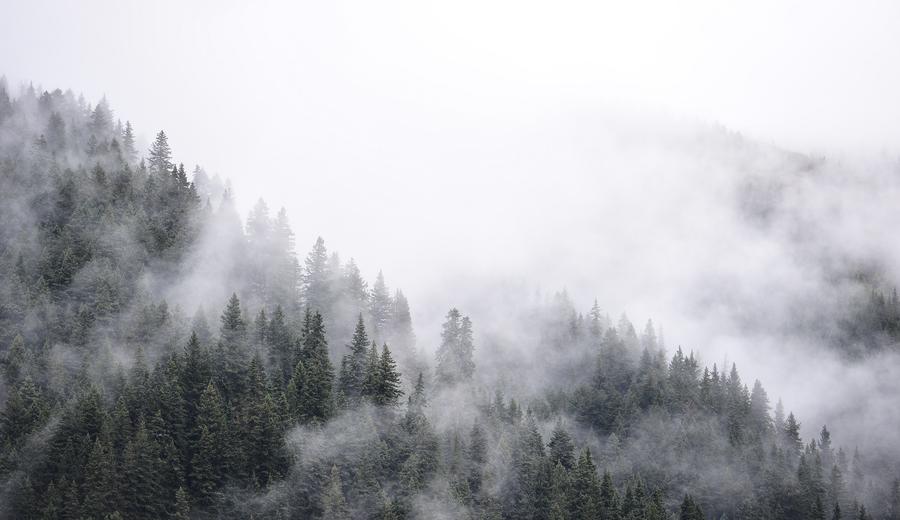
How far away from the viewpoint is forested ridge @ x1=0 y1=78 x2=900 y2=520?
4353 inches

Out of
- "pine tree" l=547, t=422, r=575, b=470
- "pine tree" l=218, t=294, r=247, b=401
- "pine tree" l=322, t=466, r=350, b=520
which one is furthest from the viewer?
"pine tree" l=547, t=422, r=575, b=470

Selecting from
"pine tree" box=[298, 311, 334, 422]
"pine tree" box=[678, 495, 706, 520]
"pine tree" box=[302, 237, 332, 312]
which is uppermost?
"pine tree" box=[302, 237, 332, 312]

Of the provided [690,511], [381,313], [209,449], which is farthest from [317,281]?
[690,511]

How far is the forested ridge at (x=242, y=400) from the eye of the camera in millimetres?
110562

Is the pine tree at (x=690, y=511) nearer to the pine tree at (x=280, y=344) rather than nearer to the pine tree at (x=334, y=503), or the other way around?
the pine tree at (x=334, y=503)

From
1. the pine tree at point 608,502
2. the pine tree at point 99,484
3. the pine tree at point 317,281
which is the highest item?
the pine tree at point 317,281

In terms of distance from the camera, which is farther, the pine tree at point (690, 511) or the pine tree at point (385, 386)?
the pine tree at point (690, 511)

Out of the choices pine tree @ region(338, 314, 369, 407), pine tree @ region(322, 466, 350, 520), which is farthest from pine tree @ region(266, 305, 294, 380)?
pine tree @ region(322, 466, 350, 520)

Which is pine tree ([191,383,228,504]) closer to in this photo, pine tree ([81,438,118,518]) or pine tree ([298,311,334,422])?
pine tree ([81,438,118,518])

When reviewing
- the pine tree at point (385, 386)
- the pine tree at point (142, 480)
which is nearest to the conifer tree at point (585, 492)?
the pine tree at point (385, 386)

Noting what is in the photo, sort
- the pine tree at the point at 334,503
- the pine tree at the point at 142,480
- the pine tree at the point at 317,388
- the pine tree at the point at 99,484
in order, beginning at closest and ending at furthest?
1. the pine tree at the point at 99,484
2. the pine tree at the point at 142,480
3. the pine tree at the point at 334,503
4. the pine tree at the point at 317,388

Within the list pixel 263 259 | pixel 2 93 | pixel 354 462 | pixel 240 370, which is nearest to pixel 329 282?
pixel 263 259

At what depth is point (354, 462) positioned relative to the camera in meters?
119

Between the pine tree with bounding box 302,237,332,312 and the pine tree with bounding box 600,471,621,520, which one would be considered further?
the pine tree with bounding box 302,237,332,312
